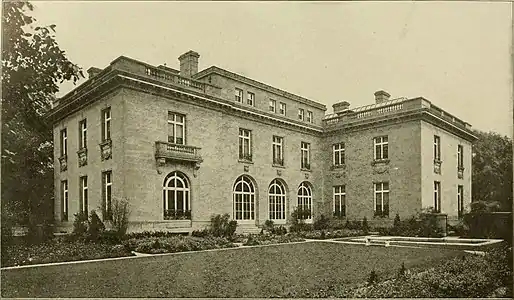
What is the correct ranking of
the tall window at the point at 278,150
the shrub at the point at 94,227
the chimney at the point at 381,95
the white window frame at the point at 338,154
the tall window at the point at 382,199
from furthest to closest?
the white window frame at the point at 338,154
the tall window at the point at 278,150
the tall window at the point at 382,199
the shrub at the point at 94,227
the chimney at the point at 381,95

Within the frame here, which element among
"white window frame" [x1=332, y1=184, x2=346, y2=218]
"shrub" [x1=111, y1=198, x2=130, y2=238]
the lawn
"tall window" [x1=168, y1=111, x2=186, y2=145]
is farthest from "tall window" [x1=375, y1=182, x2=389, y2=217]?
"shrub" [x1=111, y1=198, x2=130, y2=238]

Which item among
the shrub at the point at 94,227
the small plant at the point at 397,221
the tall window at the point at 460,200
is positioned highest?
the tall window at the point at 460,200

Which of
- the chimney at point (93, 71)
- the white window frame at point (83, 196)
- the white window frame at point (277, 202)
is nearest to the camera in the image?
the chimney at point (93, 71)

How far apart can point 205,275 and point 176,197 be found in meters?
5.25

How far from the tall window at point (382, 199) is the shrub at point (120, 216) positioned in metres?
10.7

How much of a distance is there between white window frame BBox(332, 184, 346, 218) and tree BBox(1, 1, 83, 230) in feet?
40.7

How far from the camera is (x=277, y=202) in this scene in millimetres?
16875

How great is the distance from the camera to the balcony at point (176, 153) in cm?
1146

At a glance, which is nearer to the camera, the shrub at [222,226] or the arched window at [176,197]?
the arched window at [176,197]

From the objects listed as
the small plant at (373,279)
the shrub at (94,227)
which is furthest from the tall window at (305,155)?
the small plant at (373,279)

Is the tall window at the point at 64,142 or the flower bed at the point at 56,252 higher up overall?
the tall window at the point at 64,142

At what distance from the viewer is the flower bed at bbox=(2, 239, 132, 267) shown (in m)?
7.21

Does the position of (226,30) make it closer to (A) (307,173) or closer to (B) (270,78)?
(B) (270,78)

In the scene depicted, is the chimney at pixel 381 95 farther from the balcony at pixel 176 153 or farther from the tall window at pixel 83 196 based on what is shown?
the tall window at pixel 83 196
